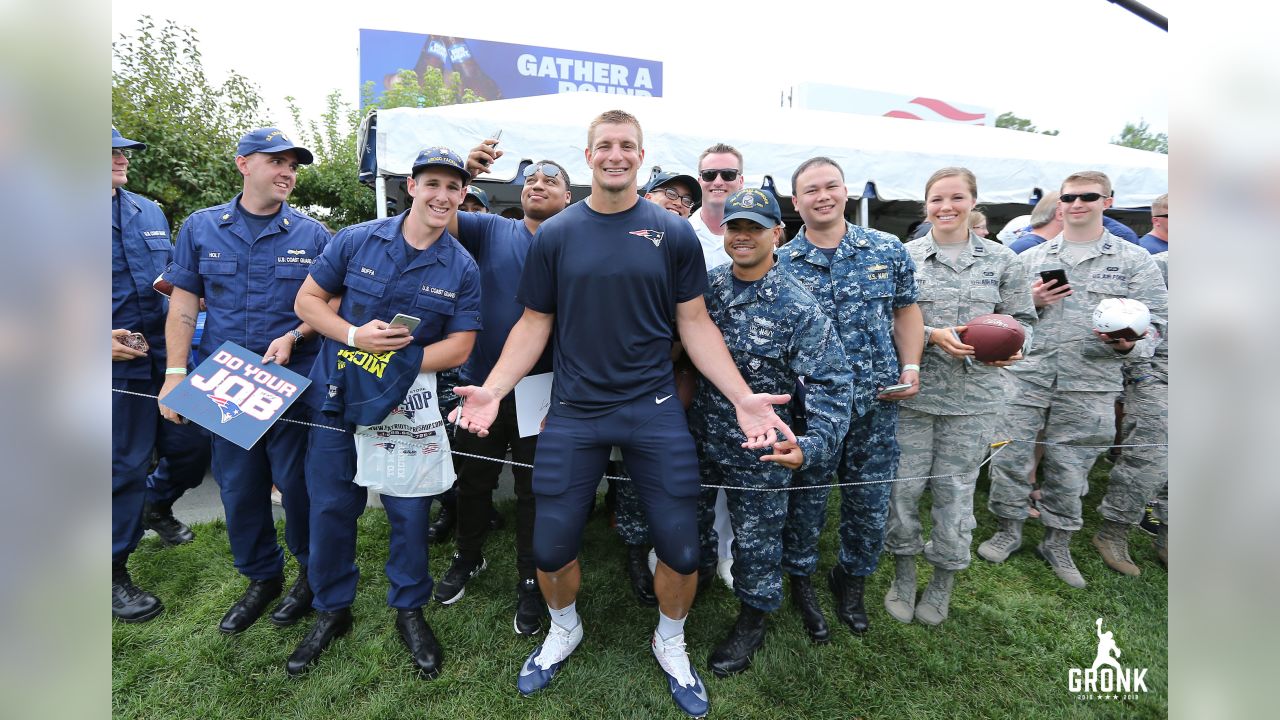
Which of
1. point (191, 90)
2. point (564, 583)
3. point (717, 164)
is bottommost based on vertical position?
point (564, 583)

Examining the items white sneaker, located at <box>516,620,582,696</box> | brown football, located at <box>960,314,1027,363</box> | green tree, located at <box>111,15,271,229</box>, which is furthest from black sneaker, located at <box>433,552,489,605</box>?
green tree, located at <box>111,15,271,229</box>

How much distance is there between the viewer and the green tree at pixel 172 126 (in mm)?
7504

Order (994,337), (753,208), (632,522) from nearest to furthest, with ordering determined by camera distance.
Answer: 1. (753,208)
2. (994,337)
3. (632,522)

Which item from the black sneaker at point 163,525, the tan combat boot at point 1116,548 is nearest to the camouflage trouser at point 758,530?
the tan combat boot at point 1116,548

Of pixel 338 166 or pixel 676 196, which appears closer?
pixel 676 196

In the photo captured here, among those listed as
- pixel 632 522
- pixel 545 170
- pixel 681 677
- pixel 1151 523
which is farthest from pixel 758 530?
pixel 1151 523

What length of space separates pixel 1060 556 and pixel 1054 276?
189cm

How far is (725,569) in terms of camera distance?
3473mm

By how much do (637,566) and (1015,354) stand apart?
2405mm

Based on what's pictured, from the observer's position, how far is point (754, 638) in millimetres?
2705

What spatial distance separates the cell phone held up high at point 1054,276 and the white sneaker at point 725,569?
8.78 feet

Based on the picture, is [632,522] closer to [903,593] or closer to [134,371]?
[903,593]
